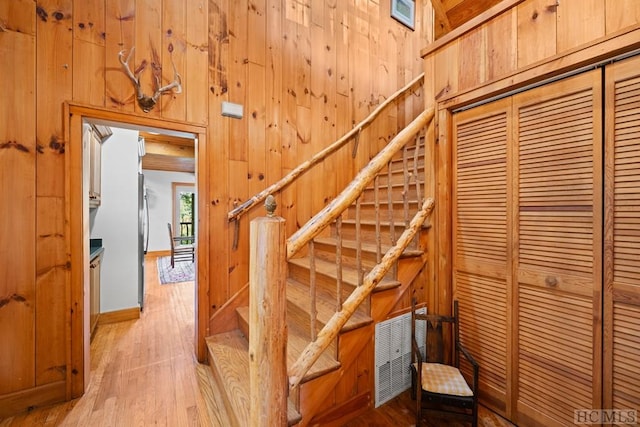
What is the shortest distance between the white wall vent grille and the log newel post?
32.7 inches

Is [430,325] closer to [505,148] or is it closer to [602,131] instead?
[505,148]

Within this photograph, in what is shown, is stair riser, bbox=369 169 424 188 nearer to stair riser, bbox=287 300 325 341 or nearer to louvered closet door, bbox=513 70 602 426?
louvered closet door, bbox=513 70 602 426

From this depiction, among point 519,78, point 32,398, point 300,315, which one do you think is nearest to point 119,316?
point 32,398

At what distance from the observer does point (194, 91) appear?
6.75 feet

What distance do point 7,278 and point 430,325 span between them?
2.78m

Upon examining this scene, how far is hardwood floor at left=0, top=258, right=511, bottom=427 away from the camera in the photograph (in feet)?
5.08

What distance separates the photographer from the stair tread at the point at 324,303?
59.2 inches

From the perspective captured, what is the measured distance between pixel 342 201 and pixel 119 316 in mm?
3083

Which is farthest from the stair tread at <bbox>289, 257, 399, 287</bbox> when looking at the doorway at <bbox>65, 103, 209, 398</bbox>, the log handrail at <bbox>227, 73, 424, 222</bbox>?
the doorway at <bbox>65, 103, 209, 398</bbox>

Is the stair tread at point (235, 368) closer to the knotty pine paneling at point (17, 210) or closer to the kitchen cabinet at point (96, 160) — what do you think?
the knotty pine paneling at point (17, 210)

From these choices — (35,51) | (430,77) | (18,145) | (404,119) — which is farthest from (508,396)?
(35,51)

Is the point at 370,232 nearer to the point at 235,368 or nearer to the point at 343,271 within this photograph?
the point at 343,271

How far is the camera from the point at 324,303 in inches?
67.5

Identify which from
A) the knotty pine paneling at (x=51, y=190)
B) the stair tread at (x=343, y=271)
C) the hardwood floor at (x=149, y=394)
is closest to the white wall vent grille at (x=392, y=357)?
the hardwood floor at (x=149, y=394)
